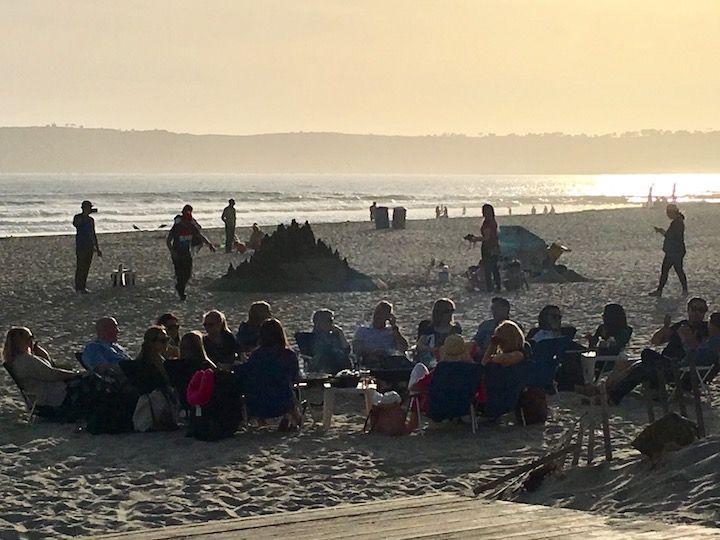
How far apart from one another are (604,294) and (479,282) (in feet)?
6.58

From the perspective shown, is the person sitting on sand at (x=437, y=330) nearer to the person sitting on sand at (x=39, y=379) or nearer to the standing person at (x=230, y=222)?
the person sitting on sand at (x=39, y=379)

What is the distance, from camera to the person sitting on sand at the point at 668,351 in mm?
9602

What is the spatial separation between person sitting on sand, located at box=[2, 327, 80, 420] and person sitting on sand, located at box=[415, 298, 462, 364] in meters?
3.01

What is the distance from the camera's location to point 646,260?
1040 inches

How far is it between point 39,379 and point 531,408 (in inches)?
151

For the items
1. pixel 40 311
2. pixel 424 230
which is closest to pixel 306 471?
pixel 40 311

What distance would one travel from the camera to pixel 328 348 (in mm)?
10398

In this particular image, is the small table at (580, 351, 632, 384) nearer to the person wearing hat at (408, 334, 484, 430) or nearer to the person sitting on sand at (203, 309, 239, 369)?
the person wearing hat at (408, 334, 484, 430)

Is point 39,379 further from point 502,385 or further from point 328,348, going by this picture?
point 502,385

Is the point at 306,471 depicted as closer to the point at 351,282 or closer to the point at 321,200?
the point at 351,282

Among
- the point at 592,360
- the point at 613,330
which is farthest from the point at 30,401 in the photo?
the point at 613,330

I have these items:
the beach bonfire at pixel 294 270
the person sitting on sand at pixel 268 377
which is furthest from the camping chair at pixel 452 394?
the beach bonfire at pixel 294 270

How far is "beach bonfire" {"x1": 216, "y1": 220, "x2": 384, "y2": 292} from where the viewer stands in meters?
19.3

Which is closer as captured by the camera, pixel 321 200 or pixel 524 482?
pixel 524 482
